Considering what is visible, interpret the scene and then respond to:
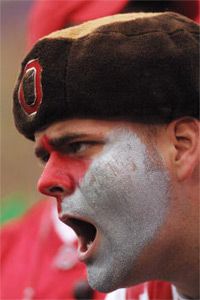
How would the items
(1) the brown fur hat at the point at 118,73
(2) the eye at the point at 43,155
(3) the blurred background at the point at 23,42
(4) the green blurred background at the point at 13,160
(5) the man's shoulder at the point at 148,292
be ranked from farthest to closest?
(4) the green blurred background at the point at 13,160 < (3) the blurred background at the point at 23,42 < (5) the man's shoulder at the point at 148,292 < (2) the eye at the point at 43,155 < (1) the brown fur hat at the point at 118,73

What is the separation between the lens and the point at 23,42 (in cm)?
554

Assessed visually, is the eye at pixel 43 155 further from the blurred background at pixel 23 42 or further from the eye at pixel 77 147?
the blurred background at pixel 23 42

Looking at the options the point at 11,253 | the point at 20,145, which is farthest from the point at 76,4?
the point at 20,145

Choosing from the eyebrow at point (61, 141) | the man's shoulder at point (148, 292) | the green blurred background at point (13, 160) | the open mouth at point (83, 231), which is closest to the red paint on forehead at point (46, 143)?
the eyebrow at point (61, 141)

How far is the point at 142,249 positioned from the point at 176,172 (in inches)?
5.5

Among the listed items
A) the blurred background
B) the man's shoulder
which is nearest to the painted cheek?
the man's shoulder

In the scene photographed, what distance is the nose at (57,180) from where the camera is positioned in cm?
121

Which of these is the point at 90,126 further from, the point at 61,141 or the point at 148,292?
the point at 148,292

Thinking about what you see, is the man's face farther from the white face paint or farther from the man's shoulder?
the man's shoulder

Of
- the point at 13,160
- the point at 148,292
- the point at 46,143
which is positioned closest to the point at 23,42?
the point at 13,160

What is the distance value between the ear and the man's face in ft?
0.11

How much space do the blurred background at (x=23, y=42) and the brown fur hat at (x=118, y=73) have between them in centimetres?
36

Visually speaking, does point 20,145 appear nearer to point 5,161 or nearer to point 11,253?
point 5,161

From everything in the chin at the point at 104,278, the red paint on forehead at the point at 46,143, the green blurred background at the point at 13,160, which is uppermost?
the red paint on forehead at the point at 46,143
